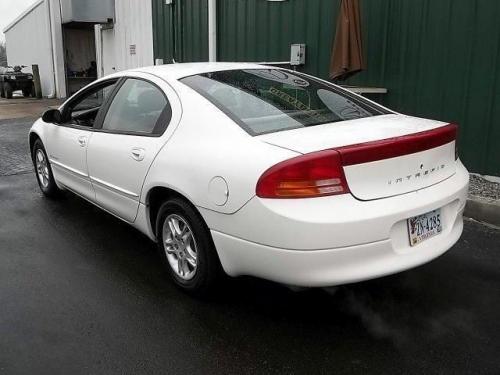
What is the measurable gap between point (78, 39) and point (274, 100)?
17.6 meters

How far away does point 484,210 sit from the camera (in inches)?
196

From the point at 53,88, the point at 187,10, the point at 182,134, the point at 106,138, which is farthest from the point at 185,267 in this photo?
the point at 53,88

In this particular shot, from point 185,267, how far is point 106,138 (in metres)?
1.31

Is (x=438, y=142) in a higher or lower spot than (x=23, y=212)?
higher

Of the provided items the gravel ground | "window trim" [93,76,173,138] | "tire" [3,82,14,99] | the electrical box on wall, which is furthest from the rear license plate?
"tire" [3,82,14,99]

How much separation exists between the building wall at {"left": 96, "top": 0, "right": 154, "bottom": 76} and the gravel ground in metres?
8.47

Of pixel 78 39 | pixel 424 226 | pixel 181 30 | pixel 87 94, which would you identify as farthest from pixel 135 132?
pixel 78 39

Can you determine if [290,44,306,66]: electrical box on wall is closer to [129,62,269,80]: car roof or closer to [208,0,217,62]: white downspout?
[208,0,217,62]: white downspout

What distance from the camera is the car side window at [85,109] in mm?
4645

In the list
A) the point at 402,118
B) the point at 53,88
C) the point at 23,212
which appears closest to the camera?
the point at 402,118

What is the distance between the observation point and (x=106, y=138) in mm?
4082

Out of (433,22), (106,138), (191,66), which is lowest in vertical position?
(106,138)

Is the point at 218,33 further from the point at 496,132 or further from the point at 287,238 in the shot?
the point at 287,238

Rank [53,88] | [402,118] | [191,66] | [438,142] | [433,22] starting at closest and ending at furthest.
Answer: [438,142]
[402,118]
[191,66]
[433,22]
[53,88]
